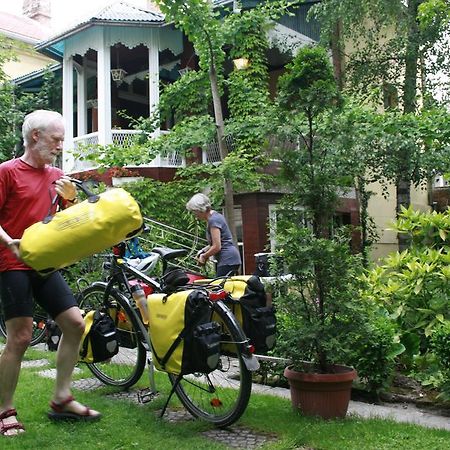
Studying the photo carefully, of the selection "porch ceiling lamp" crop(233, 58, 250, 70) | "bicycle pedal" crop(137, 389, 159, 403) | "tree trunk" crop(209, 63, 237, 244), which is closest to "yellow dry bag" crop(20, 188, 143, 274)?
"bicycle pedal" crop(137, 389, 159, 403)

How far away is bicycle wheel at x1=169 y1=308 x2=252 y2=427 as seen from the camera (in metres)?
3.59

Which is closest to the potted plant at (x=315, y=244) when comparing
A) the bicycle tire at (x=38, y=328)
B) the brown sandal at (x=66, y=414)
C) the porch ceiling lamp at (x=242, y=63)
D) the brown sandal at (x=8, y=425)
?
the brown sandal at (x=66, y=414)

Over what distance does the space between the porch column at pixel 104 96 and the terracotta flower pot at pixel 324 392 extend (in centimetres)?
1185

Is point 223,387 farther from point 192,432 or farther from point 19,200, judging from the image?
point 19,200

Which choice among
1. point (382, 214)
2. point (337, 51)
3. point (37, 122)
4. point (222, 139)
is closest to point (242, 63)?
point (222, 139)

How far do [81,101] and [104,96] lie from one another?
2044 millimetres

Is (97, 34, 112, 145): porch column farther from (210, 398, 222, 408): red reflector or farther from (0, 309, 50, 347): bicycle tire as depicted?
(210, 398, 222, 408): red reflector

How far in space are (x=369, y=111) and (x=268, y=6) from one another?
7.47ft

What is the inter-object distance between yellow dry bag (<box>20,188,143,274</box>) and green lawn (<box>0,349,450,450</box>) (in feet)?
3.47

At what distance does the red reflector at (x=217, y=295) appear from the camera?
12.4 ft

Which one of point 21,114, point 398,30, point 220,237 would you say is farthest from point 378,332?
point 21,114

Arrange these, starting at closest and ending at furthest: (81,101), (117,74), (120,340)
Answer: (120,340) < (117,74) < (81,101)

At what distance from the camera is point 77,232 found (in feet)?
10.6

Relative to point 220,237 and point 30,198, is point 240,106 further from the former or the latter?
point 30,198
